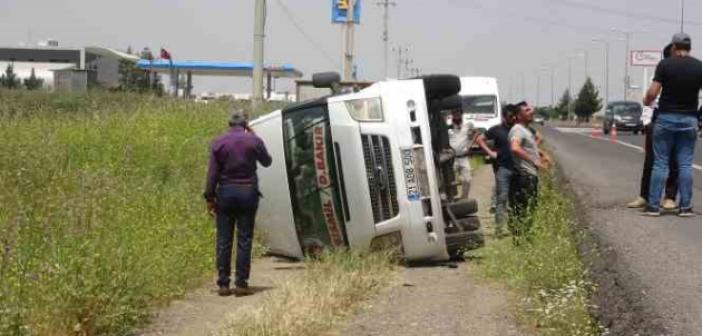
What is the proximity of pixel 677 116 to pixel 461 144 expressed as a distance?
6.96m

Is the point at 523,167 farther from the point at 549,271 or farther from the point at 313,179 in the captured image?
the point at 549,271

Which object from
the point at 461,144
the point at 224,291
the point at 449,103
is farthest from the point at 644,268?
the point at 461,144

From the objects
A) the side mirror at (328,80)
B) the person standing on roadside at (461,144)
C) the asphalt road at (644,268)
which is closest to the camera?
the asphalt road at (644,268)

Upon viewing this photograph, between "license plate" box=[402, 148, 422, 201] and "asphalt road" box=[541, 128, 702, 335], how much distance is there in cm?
181

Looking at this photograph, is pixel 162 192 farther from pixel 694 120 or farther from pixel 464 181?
pixel 694 120

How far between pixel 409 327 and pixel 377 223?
3635 mm

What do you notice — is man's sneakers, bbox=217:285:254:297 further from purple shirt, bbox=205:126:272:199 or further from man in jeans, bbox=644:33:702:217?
man in jeans, bbox=644:33:702:217

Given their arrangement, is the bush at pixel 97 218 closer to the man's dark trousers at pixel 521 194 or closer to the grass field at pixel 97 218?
the grass field at pixel 97 218

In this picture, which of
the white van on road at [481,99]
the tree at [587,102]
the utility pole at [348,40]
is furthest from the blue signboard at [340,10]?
the tree at [587,102]

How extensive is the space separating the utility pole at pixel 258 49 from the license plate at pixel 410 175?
11.1m

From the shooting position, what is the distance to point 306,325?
807cm

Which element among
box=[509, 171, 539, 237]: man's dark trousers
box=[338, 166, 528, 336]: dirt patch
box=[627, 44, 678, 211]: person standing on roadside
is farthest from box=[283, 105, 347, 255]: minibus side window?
box=[627, 44, 678, 211]: person standing on roadside

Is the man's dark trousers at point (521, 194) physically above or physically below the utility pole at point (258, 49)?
below

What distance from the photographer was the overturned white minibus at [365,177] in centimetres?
1186
